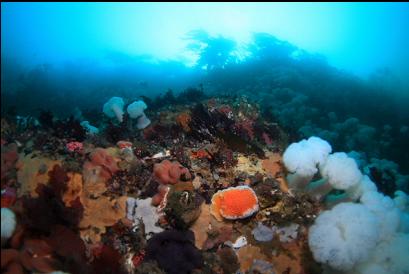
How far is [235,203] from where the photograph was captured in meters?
4.91

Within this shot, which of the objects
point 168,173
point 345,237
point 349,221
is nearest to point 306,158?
point 349,221

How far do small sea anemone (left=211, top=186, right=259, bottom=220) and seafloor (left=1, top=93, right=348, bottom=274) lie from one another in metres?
0.02

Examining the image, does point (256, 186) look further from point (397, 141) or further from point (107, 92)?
point (107, 92)

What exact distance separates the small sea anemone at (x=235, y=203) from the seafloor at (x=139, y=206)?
0.06 feet

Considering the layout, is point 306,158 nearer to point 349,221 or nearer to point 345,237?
point 349,221

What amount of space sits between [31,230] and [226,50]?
1234 inches

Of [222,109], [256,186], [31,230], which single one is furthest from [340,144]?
[31,230]

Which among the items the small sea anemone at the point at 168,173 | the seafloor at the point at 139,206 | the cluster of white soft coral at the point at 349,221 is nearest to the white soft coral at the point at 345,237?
the cluster of white soft coral at the point at 349,221

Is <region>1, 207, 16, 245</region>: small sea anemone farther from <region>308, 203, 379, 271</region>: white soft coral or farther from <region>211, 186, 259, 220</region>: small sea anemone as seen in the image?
<region>308, 203, 379, 271</region>: white soft coral

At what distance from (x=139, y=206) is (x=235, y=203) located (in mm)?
1496

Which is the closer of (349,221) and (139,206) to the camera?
(349,221)

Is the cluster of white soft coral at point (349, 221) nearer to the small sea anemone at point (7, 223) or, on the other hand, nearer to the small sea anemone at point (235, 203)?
the small sea anemone at point (235, 203)

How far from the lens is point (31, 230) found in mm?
3379

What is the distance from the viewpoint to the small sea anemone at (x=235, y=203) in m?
4.84
